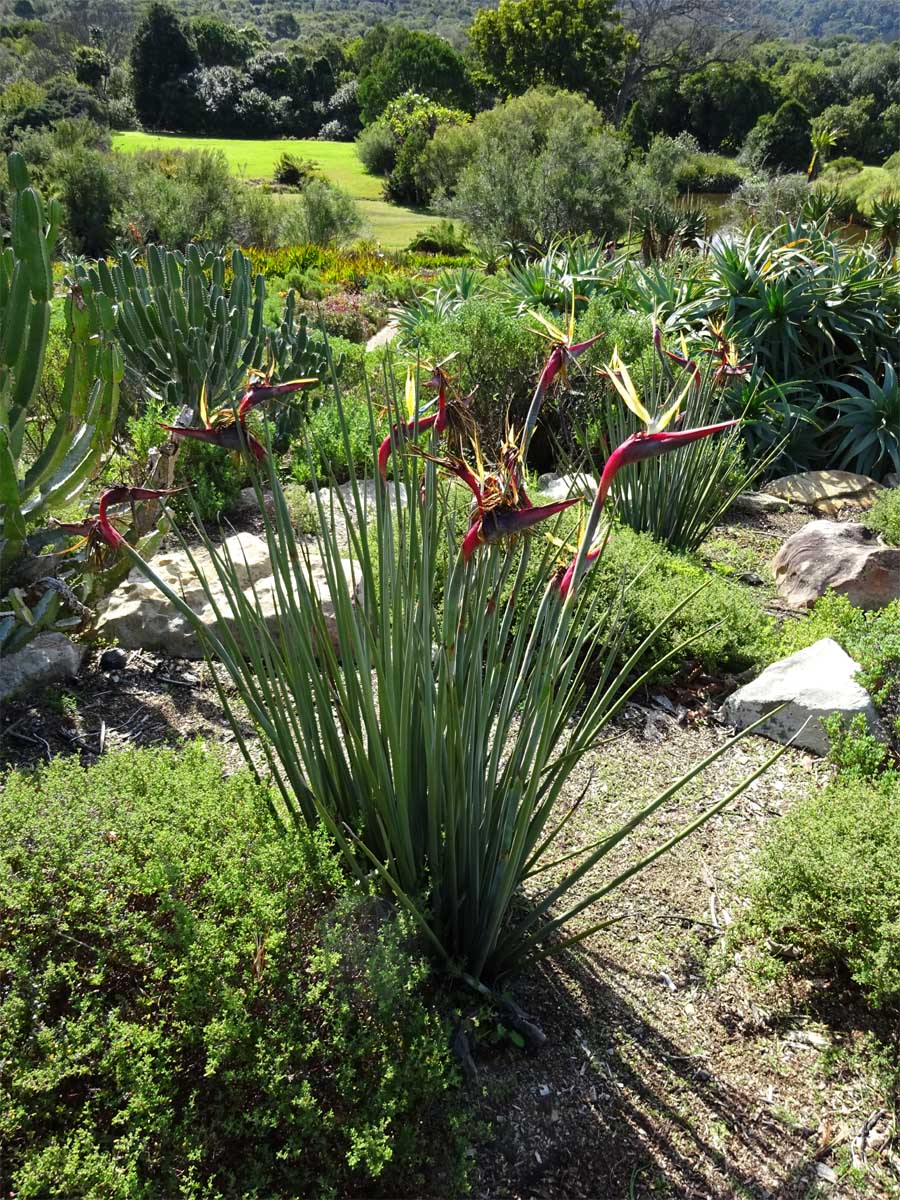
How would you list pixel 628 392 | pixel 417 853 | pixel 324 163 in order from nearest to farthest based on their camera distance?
pixel 628 392, pixel 417 853, pixel 324 163

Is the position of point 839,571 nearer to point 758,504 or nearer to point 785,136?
point 758,504

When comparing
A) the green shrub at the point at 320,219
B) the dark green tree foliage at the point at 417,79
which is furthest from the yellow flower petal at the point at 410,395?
the dark green tree foliage at the point at 417,79

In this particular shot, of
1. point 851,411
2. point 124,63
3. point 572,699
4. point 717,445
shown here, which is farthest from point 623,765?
point 124,63

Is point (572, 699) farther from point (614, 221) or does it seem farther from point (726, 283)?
point (614, 221)

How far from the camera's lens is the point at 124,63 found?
49.6 m

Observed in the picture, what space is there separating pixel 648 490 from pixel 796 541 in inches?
34.5

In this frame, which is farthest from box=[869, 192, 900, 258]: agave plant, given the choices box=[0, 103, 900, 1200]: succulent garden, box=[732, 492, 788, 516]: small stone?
box=[0, 103, 900, 1200]: succulent garden

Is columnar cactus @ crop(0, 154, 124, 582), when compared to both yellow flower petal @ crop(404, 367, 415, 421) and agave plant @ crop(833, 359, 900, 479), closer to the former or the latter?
yellow flower petal @ crop(404, 367, 415, 421)

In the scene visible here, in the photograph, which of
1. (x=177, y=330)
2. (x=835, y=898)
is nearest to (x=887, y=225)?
(x=177, y=330)

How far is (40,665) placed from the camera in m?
3.05

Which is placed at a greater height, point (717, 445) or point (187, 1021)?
point (187, 1021)

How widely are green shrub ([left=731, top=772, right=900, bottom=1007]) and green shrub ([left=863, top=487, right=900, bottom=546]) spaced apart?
125 inches

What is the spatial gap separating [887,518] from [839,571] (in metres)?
1.18

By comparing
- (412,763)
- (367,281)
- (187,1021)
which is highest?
(412,763)
